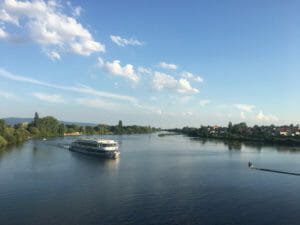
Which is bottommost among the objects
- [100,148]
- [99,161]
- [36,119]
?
[99,161]

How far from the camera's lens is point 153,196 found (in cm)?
2839

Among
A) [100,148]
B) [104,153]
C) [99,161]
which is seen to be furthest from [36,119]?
[99,161]

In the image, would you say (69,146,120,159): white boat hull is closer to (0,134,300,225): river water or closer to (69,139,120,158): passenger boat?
(69,139,120,158): passenger boat

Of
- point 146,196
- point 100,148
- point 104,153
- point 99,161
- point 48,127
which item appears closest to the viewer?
point 146,196

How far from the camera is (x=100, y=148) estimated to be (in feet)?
203

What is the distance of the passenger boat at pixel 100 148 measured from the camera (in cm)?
5972

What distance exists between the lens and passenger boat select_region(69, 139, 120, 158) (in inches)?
2351

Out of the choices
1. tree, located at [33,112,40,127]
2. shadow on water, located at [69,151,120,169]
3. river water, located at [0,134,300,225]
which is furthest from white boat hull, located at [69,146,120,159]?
tree, located at [33,112,40,127]

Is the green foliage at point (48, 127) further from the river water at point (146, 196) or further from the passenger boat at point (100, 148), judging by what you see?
the river water at point (146, 196)

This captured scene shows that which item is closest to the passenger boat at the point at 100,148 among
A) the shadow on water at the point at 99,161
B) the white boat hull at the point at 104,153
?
the white boat hull at the point at 104,153

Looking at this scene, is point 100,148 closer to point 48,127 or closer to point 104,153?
point 104,153

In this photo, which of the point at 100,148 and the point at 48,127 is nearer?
the point at 100,148

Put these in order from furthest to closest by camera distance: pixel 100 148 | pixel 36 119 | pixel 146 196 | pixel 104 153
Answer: pixel 36 119 → pixel 100 148 → pixel 104 153 → pixel 146 196

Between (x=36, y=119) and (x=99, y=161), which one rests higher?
(x=36, y=119)
